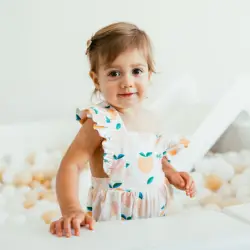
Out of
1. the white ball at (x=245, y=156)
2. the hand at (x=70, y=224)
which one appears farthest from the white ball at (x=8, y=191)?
the hand at (x=70, y=224)

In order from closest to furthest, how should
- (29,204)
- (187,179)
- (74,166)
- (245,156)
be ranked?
(74,166)
(187,179)
(29,204)
(245,156)

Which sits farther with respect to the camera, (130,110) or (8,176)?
(8,176)

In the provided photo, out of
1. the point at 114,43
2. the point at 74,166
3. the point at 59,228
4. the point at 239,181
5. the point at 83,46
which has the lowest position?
the point at 59,228

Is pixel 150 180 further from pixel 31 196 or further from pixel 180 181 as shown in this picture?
pixel 31 196

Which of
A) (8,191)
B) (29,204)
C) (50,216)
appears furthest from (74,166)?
(8,191)

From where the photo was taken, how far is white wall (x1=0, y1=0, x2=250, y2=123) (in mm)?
1850

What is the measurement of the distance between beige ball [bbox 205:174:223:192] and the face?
84cm

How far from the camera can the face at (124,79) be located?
3.00ft

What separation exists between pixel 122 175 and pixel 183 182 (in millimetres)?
125

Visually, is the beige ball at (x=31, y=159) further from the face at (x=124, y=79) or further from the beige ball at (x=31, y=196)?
the face at (x=124, y=79)

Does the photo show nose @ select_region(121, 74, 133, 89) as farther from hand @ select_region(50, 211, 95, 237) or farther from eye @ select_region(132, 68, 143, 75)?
hand @ select_region(50, 211, 95, 237)

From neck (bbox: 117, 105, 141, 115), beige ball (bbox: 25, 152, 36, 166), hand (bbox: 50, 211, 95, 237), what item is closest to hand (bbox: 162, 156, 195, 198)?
neck (bbox: 117, 105, 141, 115)

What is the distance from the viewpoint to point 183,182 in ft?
3.14

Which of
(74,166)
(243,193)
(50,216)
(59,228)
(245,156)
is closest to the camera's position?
(59,228)
